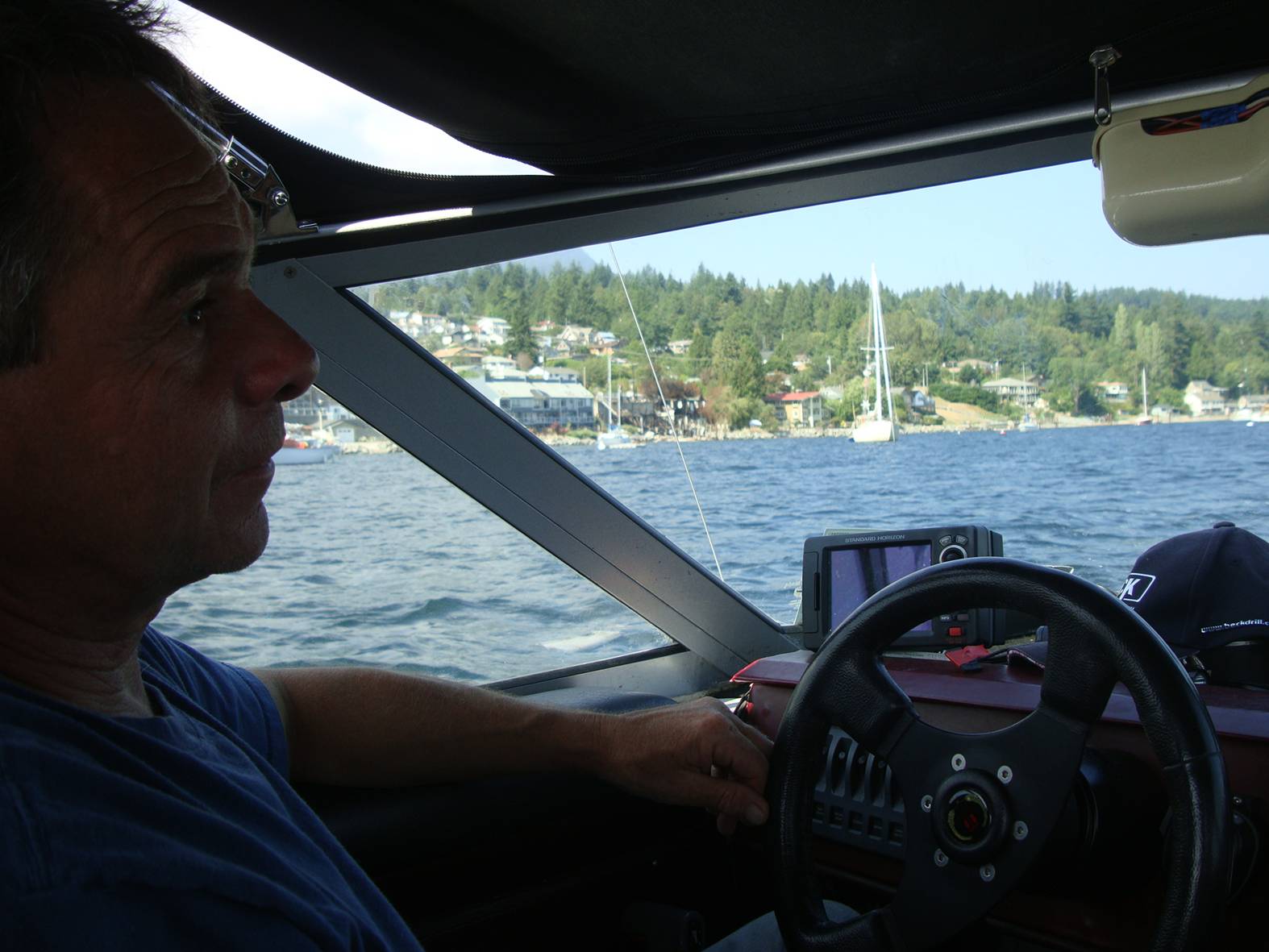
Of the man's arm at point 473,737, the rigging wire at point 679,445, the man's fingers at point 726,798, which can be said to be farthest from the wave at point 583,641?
the man's fingers at point 726,798

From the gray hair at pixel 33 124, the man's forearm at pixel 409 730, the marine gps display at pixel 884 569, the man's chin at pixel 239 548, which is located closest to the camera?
the gray hair at pixel 33 124

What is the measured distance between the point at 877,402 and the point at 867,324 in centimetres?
24

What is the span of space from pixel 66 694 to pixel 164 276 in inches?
16.8

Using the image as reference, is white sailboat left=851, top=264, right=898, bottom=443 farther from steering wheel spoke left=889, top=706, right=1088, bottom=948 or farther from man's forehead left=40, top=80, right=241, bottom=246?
man's forehead left=40, top=80, right=241, bottom=246

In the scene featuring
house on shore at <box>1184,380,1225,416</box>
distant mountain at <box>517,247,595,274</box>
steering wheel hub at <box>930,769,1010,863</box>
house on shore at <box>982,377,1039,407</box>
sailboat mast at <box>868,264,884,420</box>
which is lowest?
steering wheel hub at <box>930,769,1010,863</box>

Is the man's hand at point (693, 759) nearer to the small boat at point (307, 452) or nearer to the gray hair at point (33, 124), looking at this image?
the gray hair at point (33, 124)

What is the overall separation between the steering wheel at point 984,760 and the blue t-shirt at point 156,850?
55 centimetres

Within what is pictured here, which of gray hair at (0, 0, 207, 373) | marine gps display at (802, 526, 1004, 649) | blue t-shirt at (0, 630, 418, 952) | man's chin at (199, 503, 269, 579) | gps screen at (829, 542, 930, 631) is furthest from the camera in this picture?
gps screen at (829, 542, 930, 631)

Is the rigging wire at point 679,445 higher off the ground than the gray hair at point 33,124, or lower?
lower

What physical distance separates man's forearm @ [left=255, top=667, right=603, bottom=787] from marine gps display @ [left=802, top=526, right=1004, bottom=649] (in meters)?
0.73

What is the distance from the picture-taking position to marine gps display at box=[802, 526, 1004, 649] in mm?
2018

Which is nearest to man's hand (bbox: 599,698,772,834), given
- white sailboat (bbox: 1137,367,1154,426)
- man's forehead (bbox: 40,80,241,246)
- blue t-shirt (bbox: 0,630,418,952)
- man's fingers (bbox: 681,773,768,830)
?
man's fingers (bbox: 681,773,768,830)

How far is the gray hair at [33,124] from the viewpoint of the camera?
2.95 feet

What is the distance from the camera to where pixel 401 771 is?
1621 mm
